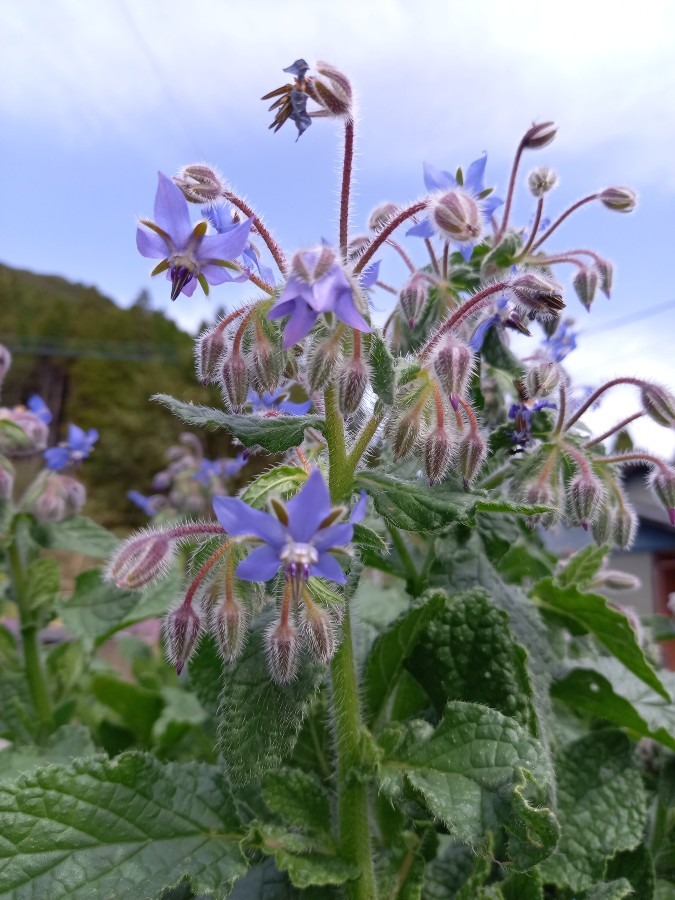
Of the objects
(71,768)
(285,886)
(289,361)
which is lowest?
(285,886)

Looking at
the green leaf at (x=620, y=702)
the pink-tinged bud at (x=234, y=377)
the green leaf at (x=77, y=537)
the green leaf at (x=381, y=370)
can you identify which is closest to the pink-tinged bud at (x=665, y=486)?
the green leaf at (x=620, y=702)

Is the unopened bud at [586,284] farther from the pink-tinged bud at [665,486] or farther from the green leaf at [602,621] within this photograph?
the green leaf at [602,621]

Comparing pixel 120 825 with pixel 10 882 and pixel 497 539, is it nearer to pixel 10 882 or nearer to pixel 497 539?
pixel 10 882

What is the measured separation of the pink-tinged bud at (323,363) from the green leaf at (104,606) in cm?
92

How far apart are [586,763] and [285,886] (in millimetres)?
459

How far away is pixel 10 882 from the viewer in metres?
0.75

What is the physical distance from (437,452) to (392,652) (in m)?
0.32

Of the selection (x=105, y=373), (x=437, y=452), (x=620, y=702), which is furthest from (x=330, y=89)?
(x=105, y=373)

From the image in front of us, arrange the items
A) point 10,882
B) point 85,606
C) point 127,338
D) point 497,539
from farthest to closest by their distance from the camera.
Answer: point 127,338 → point 85,606 → point 497,539 → point 10,882

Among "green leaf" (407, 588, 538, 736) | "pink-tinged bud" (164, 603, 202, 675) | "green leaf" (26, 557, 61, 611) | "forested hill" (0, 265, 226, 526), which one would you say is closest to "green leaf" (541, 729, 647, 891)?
"green leaf" (407, 588, 538, 736)

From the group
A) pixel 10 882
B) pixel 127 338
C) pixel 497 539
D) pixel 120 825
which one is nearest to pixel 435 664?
pixel 497 539

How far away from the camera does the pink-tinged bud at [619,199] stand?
1.24 metres

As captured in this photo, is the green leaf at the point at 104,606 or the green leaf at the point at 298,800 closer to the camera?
the green leaf at the point at 298,800

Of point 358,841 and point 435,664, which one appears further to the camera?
point 435,664
